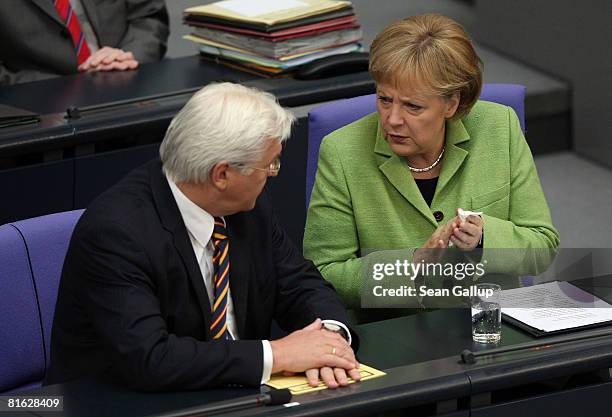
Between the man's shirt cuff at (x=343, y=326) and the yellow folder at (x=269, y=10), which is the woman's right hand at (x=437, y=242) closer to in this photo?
the man's shirt cuff at (x=343, y=326)

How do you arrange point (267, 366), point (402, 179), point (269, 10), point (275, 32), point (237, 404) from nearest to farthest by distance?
point (237, 404)
point (267, 366)
point (402, 179)
point (275, 32)
point (269, 10)

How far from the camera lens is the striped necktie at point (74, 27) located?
461 cm

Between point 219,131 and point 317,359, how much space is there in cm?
50

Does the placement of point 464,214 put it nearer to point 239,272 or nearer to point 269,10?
point 239,272

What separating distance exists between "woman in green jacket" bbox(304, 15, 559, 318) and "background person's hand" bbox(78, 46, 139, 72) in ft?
5.22

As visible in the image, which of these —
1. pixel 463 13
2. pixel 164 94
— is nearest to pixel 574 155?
pixel 463 13

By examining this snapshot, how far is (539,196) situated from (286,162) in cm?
114

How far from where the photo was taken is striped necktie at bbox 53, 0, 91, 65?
4613 mm

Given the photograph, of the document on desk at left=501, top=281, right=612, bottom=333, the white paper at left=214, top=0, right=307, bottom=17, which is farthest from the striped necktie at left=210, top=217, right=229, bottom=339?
the white paper at left=214, top=0, right=307, bottom=17

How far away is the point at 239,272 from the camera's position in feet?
9.04

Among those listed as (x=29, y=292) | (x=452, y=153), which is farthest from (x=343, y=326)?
(x=29, y=292)

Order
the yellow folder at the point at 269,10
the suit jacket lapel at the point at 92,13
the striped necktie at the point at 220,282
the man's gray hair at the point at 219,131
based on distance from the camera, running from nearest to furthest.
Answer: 1. the man's gray hair at the point at 219,131
2. the striped necktie at the point at 220,282
3. the yellow folder at the point at 269,10
4. the suit jacket lapel at the point at 92,13

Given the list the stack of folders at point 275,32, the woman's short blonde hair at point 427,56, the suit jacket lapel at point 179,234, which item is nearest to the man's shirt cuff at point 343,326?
the suit jacket lapel at point 179,234

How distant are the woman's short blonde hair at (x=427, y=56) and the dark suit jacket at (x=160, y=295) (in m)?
0.43
